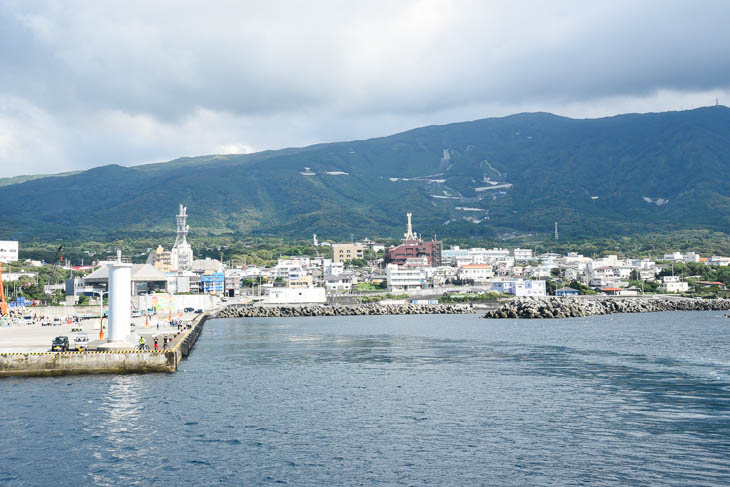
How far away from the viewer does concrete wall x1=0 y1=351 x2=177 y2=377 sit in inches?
1364

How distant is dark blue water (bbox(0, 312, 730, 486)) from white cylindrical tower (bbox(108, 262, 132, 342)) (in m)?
4.01

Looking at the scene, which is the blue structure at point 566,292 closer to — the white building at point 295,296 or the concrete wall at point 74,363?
the white building at point 295,296

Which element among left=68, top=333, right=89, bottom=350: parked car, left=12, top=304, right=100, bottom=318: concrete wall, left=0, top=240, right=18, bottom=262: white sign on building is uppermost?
left=0, top=240, right=18, bottom=262: white sign on building

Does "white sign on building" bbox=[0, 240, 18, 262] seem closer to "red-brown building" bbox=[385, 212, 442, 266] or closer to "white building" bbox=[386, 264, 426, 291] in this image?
"red-brown building" bbox=[385, 212, 442, 266]

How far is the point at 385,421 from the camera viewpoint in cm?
2481

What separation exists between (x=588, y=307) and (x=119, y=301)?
6911cm

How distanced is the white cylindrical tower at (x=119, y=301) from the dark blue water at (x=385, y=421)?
401cm

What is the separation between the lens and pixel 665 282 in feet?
431

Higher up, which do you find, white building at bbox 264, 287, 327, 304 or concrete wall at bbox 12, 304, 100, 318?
white building at bbox 264, 287, 327, 304

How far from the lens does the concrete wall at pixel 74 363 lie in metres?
34.7

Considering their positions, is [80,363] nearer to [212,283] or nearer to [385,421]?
[385,421]

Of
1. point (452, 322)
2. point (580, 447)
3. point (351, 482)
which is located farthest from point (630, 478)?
point (452, 322)

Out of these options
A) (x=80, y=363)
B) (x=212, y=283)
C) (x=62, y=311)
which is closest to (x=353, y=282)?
(x=212, y=283)

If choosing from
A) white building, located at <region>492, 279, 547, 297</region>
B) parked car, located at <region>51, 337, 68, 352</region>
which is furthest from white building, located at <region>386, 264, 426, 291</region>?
parked car, located at <region>51, 337, 68, 352</region>
